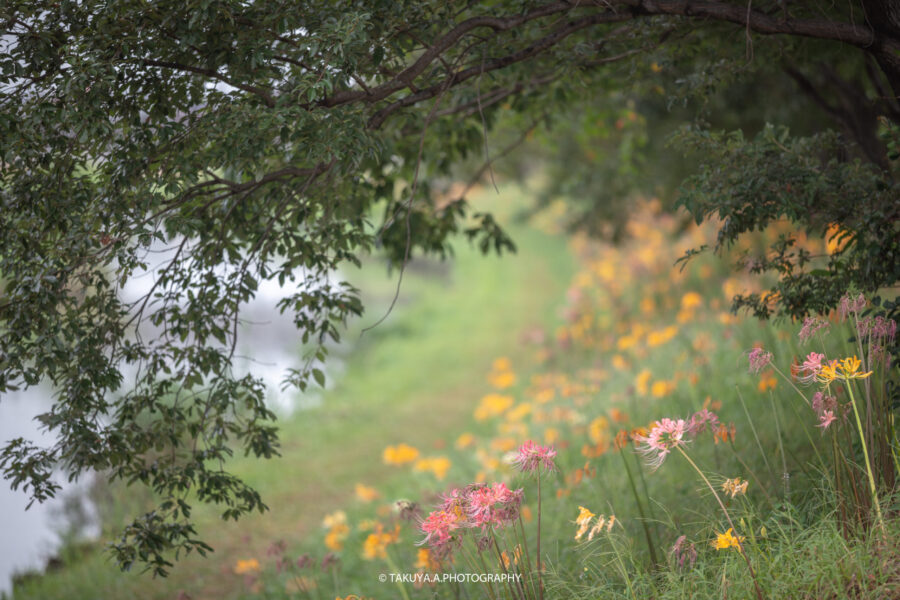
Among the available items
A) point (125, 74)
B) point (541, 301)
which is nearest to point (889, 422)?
point (125, 74)

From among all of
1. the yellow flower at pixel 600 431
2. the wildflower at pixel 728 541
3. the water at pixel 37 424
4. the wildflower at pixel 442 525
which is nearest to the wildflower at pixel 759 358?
the wildflower at pixel 728 541

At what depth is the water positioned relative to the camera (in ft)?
20.5

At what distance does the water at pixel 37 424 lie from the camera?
6261 millimetres

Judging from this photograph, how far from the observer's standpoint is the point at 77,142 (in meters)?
2.73

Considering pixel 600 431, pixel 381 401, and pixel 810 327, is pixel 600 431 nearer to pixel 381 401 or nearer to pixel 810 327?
pixel 810 327

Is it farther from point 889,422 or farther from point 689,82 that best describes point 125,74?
point 889,422

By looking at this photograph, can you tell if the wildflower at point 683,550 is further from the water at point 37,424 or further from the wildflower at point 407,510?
the water at point 37,424

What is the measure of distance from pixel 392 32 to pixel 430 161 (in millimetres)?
1853

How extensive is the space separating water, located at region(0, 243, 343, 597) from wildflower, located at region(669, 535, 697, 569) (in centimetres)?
184

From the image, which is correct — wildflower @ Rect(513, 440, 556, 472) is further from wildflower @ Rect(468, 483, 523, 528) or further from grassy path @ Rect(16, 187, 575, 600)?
grassy path @ Rect(16, 187, 575, 600)


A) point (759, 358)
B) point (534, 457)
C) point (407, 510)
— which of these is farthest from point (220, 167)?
point (759, 358)

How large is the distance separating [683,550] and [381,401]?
23.4 feet

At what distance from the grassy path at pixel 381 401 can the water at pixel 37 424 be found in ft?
1.43

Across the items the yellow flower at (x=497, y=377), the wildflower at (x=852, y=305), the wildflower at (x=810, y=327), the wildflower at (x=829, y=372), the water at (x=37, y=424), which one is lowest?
the wildflower at (x=829, y=372)
